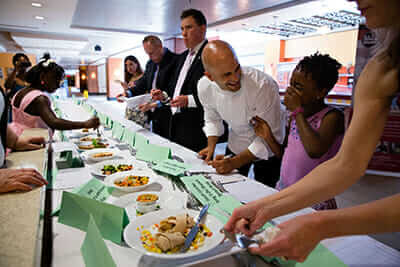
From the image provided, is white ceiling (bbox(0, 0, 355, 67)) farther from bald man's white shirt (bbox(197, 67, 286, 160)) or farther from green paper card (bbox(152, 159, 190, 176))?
green paper card (bbox(152, 159, 190, 176))

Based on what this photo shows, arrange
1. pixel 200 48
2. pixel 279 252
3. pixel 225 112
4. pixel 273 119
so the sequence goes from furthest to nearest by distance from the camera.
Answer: pixel 200 48
pixel 225 112
pixel 273 119
pixel 279 252

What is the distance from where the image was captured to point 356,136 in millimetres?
598

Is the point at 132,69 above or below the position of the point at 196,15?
below

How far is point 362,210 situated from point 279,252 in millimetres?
162

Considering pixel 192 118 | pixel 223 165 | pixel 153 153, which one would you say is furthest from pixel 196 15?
pixel 223 165

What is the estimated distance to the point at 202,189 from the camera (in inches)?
39.9

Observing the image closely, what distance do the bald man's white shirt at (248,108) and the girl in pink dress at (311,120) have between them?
0.30 feet

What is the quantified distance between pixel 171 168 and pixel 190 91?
1.12 m

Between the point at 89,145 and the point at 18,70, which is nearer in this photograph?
the point at 89,145

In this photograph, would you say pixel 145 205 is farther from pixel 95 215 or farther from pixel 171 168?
pixel 171 168

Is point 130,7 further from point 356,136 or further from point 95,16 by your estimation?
point 356,136

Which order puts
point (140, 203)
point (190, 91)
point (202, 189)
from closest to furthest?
point (140, 203)
point (202, 189)
point (190, 91)

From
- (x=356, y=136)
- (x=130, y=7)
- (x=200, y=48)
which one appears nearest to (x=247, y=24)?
(x=130, y=7)

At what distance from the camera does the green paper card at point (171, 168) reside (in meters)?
1.16
